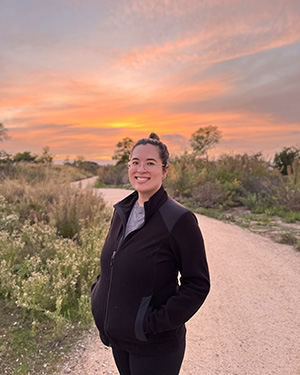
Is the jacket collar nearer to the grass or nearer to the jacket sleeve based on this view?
the jacket sleeve

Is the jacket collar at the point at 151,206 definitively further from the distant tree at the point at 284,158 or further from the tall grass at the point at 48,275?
the distant tree at the point at 284,158

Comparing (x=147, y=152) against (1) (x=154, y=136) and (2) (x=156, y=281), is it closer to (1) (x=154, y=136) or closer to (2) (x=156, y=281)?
(1) (x=154, y=136)

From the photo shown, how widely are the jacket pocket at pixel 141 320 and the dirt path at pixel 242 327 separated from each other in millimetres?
1628

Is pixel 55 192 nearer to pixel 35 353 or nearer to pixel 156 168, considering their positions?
pixel 35 353

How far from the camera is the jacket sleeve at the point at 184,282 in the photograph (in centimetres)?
165

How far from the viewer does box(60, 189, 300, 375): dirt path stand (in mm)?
3117

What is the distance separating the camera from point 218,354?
3.28 m

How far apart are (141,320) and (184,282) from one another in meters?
0.29

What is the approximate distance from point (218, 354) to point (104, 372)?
1.13 meters

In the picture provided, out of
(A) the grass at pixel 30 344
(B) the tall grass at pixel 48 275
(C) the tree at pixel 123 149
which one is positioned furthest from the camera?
(C) the tree at pixel 123 149

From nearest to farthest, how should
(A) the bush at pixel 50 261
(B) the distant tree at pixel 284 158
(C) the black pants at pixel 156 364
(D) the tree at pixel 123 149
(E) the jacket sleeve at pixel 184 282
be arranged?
1. (E) the jacket sleeve at pixel 184 282
2. (C) the black pants at pixel 156 364
3. (A) the bush at pixel 50 261
4. (B) the distant tree at pixel 284 158
5. (D) the tree at pixel 123 149

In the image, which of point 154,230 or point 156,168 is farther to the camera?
point 156,168

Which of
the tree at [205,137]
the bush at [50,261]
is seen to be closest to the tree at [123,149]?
the tree at [205,137]

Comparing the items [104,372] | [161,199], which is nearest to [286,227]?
[104,372]
